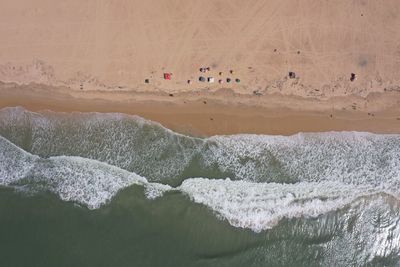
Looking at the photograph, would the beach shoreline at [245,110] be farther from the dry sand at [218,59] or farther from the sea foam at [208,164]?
the sea foam at [208,164]

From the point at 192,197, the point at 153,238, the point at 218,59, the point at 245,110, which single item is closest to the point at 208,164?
the point at 192,197

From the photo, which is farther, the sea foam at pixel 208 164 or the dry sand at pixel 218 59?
the sea foam at pixel 208 164

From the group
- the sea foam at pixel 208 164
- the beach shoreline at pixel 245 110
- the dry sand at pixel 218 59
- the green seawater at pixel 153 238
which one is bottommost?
the green seawater at pixel 153 238

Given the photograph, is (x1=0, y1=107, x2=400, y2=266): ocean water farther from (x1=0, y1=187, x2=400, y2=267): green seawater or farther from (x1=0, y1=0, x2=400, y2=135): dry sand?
(x1=0, y1=0, x2=400, y2=135): dry sand

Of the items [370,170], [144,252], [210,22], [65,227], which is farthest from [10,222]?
[370,170]

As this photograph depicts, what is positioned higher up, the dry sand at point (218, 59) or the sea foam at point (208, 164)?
the dry sand at point (218, 59)

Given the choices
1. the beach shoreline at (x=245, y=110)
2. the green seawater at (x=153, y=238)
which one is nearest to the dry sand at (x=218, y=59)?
the beach shoreline at (x=245, y=110)

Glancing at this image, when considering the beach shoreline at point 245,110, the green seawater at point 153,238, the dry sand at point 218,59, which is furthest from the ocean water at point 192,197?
the dry sand at point 218,59

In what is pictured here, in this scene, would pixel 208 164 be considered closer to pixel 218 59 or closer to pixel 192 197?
pixel 192 197
